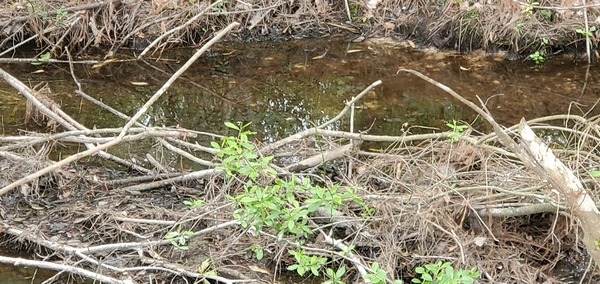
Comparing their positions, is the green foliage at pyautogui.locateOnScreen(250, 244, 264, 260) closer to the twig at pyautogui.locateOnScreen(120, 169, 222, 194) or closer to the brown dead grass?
the brown dead grass

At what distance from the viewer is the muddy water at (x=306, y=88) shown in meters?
5.43

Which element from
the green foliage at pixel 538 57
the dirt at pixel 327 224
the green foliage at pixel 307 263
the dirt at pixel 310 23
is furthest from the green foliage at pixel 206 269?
the green foliage at pixel 538 57

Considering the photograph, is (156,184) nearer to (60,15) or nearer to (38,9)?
(60,15)

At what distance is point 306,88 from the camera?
20.2ft

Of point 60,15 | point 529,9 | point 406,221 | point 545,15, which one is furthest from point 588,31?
point 60,15

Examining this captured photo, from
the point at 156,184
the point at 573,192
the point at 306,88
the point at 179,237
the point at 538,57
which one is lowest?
the point at 306,88

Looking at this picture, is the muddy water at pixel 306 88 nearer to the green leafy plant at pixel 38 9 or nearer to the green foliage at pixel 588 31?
the green foliage at pixel 588 31

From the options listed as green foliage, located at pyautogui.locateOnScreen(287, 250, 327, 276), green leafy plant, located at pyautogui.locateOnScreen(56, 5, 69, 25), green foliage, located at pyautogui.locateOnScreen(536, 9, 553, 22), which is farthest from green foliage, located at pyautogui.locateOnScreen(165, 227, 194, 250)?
green foliage, located at pyautogui.locateOnScreen(536, 9, 553, 22)

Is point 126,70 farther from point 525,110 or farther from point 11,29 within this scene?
point 525,110

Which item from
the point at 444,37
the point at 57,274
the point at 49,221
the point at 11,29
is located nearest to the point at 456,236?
the point at 57,274

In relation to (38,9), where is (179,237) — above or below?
below

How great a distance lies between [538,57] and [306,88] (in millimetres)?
2468

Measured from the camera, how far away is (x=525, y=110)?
5516mm

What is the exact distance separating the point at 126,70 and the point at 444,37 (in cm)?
349
